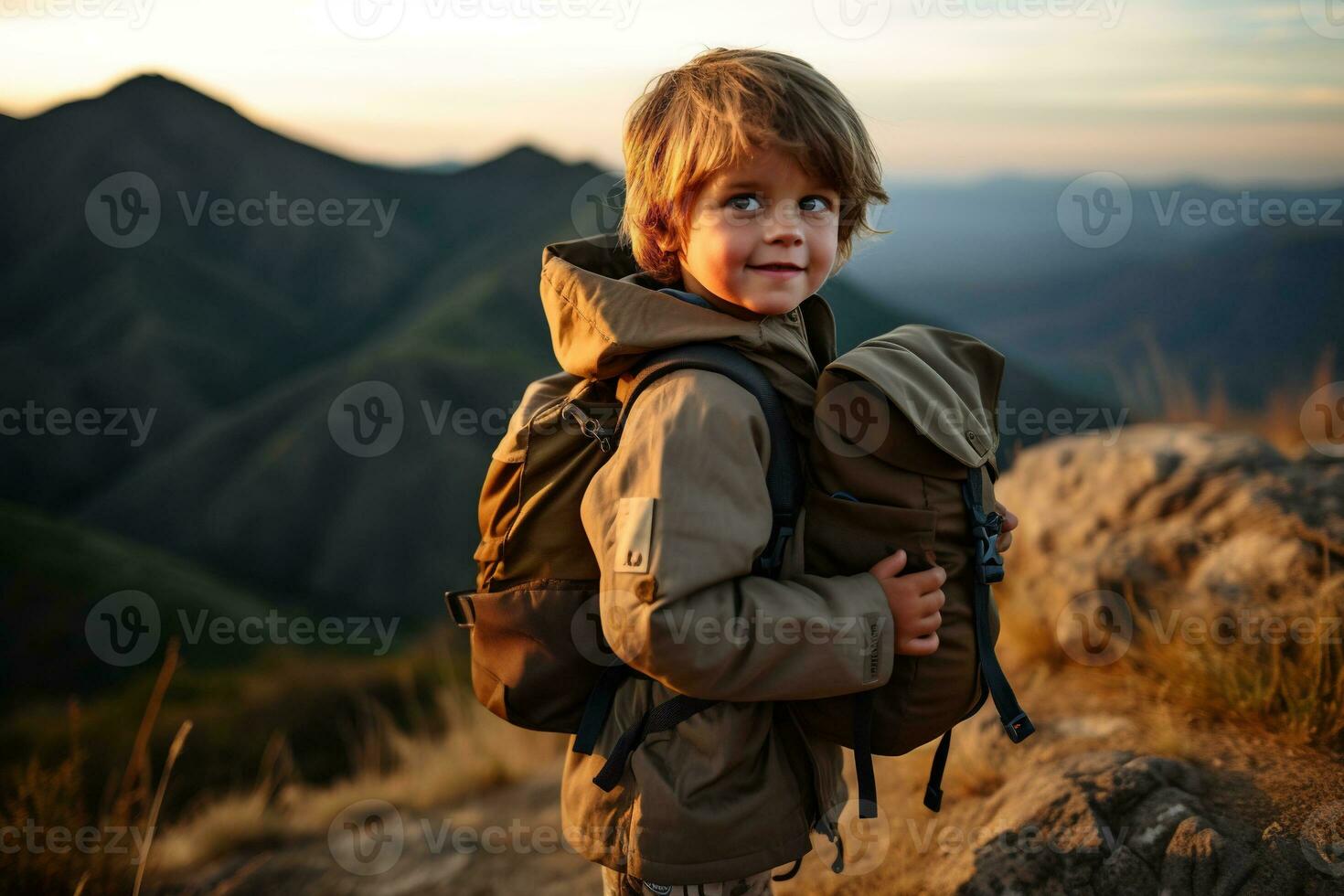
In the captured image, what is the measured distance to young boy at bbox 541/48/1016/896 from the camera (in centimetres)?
155

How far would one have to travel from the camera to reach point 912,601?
1.65 meters

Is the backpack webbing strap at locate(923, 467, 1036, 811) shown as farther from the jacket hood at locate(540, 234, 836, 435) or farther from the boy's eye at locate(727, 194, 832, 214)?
the boy's eye at locate(727, 194, 832, 214)

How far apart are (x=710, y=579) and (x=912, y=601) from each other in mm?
391

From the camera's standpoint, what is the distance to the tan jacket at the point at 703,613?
153 cm

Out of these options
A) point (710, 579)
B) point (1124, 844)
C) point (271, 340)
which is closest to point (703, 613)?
point (710, 579)

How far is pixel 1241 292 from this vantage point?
31672mm

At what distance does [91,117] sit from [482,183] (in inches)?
1248

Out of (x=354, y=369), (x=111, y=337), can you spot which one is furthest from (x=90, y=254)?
Answer: (x=354, y=369)

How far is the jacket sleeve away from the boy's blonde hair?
418 mm

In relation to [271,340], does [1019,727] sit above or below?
below

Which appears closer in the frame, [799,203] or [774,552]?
[774,552]

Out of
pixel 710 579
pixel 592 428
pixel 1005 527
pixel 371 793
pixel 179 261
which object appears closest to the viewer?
pixel 710 579

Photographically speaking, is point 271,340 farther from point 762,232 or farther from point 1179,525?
point 762,232

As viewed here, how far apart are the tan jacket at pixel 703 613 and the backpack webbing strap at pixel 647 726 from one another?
0.08 feet
